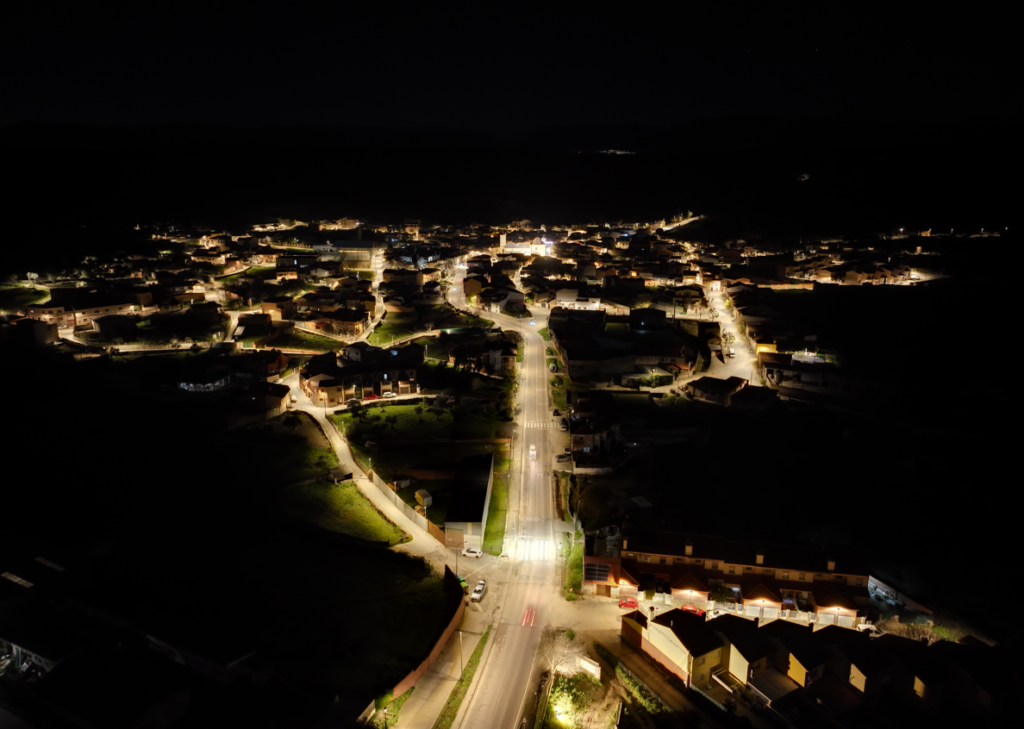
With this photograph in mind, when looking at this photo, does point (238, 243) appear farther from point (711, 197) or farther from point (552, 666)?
point (711, 197)

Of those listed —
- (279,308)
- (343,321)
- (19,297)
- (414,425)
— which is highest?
(343,321)

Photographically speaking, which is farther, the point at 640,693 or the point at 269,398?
the point at 269,398

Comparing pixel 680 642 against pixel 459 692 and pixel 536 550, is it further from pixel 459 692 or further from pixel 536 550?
pixel 536 550

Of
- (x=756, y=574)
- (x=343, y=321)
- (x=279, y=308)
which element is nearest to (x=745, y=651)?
(x=756, y=574)

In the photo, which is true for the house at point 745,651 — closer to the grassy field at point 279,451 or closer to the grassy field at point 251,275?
the grassy field at point 279,451

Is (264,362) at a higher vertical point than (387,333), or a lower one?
lower

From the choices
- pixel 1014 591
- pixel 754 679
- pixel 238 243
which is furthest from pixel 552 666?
pixel 238 243

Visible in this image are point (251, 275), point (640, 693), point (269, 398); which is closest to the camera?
point (640, 693)

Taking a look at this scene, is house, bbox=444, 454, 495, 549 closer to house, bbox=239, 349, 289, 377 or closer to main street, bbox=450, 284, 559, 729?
main street, bbox=450, 284, 559, 729

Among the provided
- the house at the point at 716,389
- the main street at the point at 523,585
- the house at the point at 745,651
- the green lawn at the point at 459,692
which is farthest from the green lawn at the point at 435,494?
the house at the point at 716,389
